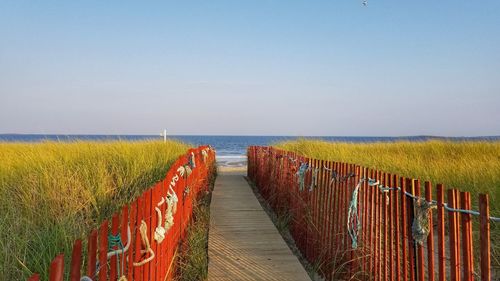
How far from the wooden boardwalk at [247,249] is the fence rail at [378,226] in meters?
0.41

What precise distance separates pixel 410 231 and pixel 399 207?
0.27 m

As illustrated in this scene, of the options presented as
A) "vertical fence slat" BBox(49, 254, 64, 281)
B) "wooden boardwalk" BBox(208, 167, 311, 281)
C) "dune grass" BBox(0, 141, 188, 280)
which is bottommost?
"wooden boardwalk" BBox(208, 167, 311, 281)

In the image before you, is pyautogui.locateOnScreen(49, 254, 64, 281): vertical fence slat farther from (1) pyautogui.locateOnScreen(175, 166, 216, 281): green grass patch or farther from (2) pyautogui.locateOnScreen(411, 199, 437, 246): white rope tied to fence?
(1) pyautogui.locateOnScreen(175, 166, 216, 281): green grass patch

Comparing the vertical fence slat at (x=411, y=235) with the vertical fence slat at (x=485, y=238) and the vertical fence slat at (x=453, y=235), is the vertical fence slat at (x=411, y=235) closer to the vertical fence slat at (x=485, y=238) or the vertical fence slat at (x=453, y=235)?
the vertical fence slat at (x=453, y=235)

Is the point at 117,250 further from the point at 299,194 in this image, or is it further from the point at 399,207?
the point at 299,194

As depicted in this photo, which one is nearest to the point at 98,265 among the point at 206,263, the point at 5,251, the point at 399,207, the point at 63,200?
the point at 5,251

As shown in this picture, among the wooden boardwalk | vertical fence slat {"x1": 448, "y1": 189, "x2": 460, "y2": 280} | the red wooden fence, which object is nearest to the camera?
the red wooden fence

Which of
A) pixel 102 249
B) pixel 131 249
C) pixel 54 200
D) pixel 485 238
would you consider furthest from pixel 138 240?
pixel 54 200

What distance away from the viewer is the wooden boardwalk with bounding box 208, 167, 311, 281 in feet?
15.5

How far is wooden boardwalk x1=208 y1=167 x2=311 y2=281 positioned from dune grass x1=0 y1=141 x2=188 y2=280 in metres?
1.48

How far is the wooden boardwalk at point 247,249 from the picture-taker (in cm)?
472

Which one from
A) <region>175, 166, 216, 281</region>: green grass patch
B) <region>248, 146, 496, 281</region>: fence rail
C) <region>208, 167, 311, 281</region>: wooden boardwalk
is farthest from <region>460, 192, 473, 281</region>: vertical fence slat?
<region>175, 166, 216, 281</region>: green grass patch

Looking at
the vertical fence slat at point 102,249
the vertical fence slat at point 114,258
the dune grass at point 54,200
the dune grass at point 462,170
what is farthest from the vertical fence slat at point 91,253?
the dune grass at point 462,170

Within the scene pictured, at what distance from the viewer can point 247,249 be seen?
5609 millimetres
